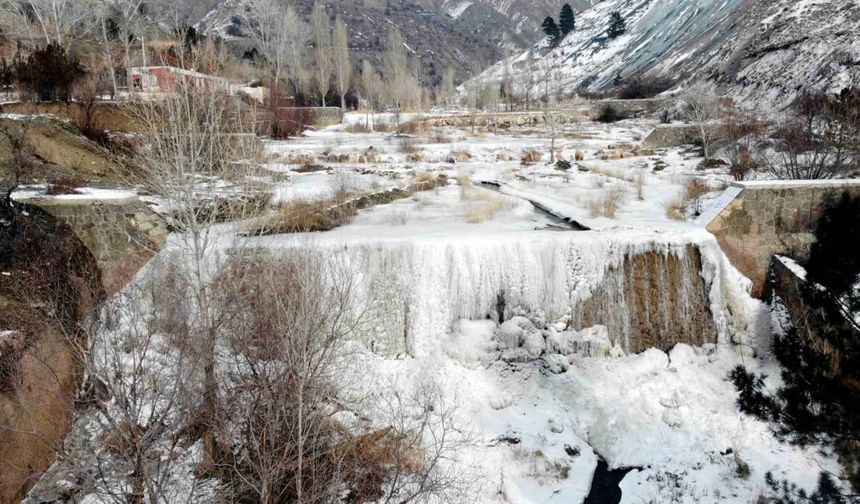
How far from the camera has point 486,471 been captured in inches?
317

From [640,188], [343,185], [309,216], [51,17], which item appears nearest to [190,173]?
[309,216]

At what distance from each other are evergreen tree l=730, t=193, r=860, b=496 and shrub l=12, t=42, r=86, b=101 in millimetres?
22035

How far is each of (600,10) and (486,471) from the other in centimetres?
10361

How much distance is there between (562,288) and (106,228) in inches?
356

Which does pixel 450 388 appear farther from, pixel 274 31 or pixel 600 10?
pixel 600 10

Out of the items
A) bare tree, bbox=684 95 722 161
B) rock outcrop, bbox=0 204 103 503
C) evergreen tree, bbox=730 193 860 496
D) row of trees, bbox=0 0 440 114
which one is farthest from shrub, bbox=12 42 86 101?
bare tree, bbox=684 95 722 161

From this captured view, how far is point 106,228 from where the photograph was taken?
10.8 metres

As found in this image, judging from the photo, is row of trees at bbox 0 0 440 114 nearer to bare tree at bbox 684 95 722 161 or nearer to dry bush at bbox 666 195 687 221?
bare tree at bbox 684 95 722 161

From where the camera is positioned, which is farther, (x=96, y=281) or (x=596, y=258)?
(x=596, y=258)

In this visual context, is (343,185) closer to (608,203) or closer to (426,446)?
(608,203)

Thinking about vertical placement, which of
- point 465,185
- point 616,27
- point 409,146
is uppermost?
point 616,27

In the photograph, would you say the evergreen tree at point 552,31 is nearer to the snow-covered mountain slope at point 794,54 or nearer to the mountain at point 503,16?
the mountain at point 503,16

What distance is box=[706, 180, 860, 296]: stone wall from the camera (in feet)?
37.6

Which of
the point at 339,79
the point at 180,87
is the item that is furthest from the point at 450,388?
the point at 339,79
